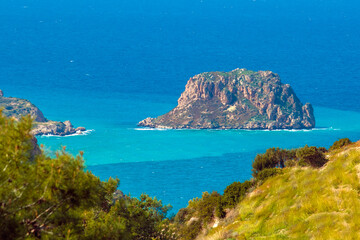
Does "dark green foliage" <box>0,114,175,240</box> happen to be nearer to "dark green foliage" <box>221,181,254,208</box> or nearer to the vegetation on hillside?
the vegetation on hillside

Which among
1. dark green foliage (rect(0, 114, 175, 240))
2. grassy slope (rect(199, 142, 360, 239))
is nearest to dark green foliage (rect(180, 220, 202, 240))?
grassy slope (rect(199, 142, 360, 239))

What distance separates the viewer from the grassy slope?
20.6 meters

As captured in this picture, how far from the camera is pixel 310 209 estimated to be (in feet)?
75.1

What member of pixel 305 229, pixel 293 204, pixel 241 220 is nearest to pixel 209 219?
pixel 241 220

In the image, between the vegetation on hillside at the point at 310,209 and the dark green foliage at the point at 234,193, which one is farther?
the dark green foliage at the point at 234,193

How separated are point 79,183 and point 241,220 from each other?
13625mm

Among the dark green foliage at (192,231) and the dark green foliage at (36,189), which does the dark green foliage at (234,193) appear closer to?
the dark green foliage at (192,231)

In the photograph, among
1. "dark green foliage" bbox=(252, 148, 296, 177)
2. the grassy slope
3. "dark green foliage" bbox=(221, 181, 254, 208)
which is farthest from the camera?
"dark green foliage" bbox=(252, 148, 296, 177)

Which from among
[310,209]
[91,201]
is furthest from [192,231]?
[91,201]

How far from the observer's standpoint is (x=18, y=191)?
17375mm

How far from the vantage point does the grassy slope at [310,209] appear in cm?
2062

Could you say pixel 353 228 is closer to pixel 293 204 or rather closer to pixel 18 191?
pixel 293 204

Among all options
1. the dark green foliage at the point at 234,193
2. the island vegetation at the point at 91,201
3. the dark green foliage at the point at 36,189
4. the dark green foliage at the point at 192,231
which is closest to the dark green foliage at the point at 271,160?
the dark green foliage at the point at 234,193

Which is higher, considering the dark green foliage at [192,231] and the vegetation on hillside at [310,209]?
the dark green foliage at [192,231]
